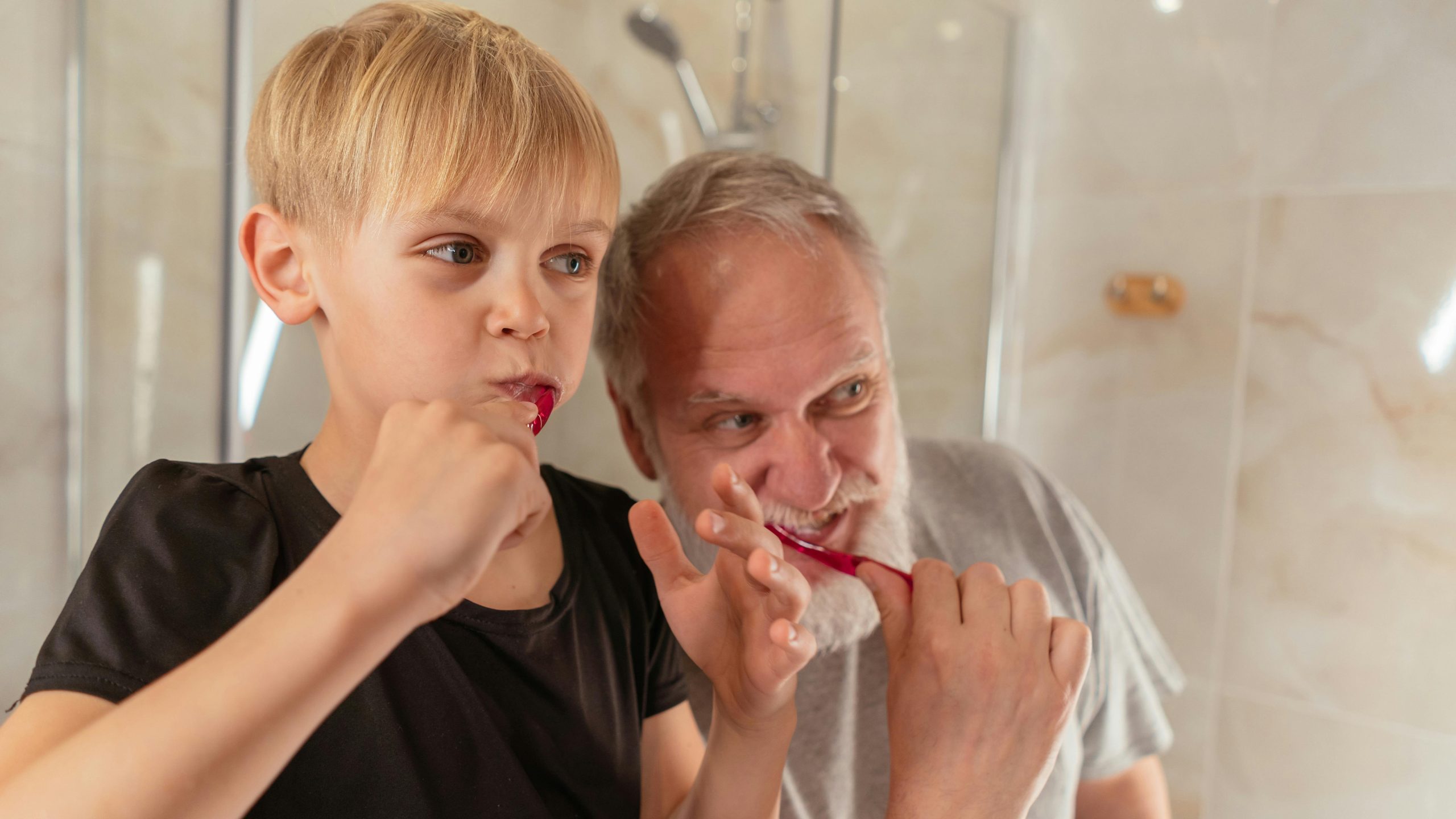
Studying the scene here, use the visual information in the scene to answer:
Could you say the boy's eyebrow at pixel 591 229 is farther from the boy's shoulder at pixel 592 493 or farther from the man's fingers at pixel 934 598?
the man's fingers at pixel 934 598

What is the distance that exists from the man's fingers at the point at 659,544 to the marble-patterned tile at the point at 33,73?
19.8 inches

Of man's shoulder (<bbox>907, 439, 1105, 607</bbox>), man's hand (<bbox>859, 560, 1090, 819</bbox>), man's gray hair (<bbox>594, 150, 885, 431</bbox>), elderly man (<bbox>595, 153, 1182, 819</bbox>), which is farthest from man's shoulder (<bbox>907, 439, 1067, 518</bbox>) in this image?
man's hand (<bbox>859, 560, 1090, 819</bbox>)

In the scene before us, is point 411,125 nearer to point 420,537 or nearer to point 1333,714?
point 420,537

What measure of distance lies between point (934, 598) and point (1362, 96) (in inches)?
40.0

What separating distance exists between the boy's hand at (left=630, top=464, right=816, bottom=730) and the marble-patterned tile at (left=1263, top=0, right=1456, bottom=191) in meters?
1.10

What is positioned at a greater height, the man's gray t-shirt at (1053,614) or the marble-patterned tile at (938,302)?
the marble-patterned tile at (938,302)

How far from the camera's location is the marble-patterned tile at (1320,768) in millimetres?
1216

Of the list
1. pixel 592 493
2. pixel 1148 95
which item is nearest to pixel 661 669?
pixel 592 493

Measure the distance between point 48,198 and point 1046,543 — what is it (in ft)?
3.09

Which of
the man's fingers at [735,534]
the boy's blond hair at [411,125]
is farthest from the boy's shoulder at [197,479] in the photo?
the man's fingers at [735,534]

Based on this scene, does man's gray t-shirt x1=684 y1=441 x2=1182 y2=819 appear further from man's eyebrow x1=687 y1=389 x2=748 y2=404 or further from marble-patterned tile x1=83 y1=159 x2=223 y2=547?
marble-patterned tile x1=83 y1=159 x2=223 y2=547

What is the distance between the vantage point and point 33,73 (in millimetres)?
667

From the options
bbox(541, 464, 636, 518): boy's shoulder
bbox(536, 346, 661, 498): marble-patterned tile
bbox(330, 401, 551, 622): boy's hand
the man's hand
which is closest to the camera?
bbox(330, 401, 551, 622): boy's hand

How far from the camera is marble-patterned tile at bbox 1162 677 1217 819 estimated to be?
1.39 metres
